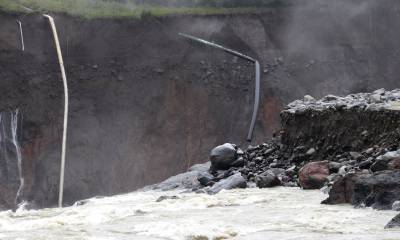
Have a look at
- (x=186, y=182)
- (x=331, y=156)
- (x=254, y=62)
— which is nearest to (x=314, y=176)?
(x=331, y=156)

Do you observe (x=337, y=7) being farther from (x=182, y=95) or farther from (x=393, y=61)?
(x=182, y=95)

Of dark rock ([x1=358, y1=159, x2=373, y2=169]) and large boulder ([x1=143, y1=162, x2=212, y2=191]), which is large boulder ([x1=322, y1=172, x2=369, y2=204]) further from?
large boulder ([x1=143, y1=162, x2=212, y2=191])

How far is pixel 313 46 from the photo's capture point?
3466cm

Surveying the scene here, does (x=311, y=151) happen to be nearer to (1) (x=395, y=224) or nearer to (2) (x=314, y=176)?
(2) (x=314, y=176)

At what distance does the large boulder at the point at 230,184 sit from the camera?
13.2 m

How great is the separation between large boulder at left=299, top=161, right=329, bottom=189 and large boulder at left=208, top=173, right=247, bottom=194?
1.71 metres

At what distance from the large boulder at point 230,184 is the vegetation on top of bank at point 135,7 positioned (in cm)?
2128

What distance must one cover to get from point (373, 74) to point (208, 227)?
28413mm

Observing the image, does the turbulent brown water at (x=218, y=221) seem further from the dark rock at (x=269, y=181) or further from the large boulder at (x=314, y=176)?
the dark rock at (x=269, y=181)

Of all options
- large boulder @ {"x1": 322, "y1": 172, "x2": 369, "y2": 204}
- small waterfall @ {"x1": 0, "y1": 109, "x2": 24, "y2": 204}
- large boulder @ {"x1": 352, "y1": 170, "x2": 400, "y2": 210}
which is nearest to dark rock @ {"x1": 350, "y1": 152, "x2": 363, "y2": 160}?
large boulder @ {"x1": 322, "y1": 172, "x2": 369, "y2": 204}

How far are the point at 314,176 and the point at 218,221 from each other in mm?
3731

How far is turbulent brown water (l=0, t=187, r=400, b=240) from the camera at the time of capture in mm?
7031

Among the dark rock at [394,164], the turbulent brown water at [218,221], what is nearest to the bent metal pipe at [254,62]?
the turbulent brown water at [218,221]

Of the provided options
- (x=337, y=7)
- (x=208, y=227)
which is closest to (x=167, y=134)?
(x=337, y=7)
